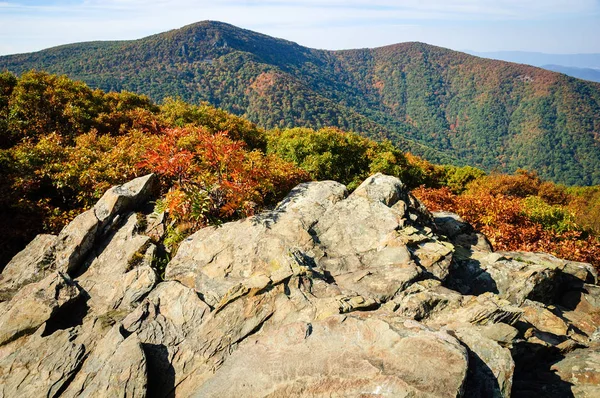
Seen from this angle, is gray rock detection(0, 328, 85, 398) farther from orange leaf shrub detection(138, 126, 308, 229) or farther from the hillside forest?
orange leaf shrub detection(138, 126, 308, 229)

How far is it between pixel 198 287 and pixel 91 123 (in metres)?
14.0

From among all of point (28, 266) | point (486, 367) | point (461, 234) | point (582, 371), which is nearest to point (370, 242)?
point (486, 367)

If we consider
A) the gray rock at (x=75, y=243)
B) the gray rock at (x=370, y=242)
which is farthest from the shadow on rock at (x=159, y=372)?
the gray rock at (x=75, y=243)

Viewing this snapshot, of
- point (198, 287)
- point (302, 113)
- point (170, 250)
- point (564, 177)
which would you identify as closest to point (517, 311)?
point (198, 287)

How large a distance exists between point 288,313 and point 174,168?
18.8 feet

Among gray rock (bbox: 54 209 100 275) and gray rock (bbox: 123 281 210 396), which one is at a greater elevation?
gray rock (bbox: 54 209 100 275)

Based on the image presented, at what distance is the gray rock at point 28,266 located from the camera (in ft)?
27.0

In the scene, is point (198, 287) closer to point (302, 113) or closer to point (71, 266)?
point (71, 266)

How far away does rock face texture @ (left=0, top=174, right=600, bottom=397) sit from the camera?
496 centimetres

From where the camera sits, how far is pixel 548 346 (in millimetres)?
6566

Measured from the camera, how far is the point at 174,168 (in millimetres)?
9672

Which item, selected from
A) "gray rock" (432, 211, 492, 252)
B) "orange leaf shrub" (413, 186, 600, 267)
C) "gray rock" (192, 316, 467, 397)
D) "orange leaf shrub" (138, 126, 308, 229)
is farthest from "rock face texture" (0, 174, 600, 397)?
"orange leaf shrub" (413, 186, 600, 267)

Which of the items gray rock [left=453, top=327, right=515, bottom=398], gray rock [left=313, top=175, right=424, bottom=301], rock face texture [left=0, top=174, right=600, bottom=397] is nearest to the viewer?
gray rock [left=453, top=327, right=515, bottom=398]

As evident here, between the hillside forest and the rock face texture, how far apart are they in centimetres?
111
